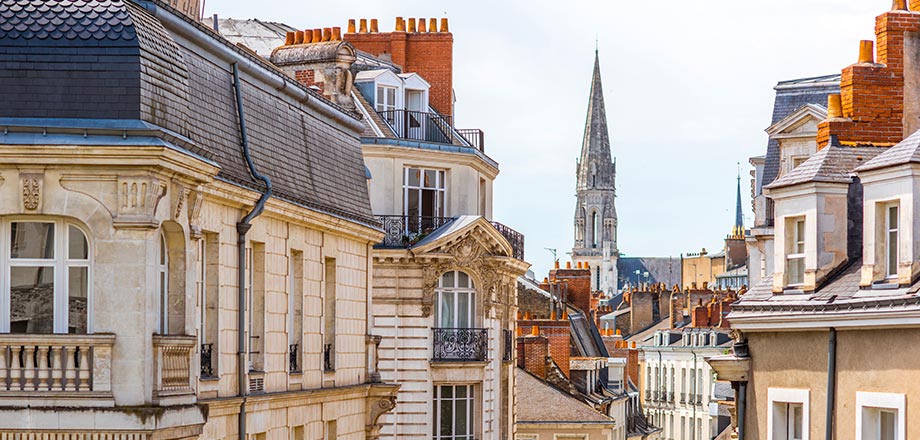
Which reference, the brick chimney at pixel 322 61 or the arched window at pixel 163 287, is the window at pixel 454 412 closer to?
the brick chimney at pixel 322 61

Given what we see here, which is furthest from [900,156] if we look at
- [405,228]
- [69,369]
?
[405,228]

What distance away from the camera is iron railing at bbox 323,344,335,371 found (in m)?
32.7

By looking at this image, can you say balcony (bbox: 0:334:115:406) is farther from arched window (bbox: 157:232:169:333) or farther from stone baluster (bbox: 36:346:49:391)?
arched window (bbox: 157:232:169:333)

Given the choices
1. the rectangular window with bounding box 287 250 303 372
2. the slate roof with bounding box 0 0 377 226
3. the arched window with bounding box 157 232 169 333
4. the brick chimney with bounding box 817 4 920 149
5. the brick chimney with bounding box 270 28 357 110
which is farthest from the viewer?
the brick chimney with bounding box 270 28 357 110

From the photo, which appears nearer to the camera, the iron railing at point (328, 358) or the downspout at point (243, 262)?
the downspout at point (243, 262)

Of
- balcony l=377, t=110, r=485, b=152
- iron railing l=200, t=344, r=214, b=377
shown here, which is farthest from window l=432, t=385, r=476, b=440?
iron railing l=200, t=344, r=214, b=377

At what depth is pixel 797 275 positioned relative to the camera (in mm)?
Answer: 27672

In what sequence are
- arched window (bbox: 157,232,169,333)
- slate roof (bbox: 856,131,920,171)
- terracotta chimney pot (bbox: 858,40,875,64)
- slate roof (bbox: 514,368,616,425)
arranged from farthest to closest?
slate roof (bbox: 514,368,616,425), terracotta chimney pot (bbox: 858,40,875,64), slate roof (bbox: 856,131,920,171), arched window (bbox: 157,232,169,333)

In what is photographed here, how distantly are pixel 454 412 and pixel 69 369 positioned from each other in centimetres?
2808

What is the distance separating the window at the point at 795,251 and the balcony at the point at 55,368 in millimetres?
10256

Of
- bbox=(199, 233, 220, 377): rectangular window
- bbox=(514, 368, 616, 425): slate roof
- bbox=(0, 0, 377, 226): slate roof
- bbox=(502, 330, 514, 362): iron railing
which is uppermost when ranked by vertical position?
bbox=(0, 0, 377, 226): slate roof

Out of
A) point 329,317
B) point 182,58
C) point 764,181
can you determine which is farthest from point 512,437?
point 182,58

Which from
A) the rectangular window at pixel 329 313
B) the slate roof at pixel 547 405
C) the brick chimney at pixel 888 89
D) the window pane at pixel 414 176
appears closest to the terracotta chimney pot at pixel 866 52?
the brick chimney at pixel 888 89

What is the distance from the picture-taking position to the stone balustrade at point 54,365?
21.2 metres
